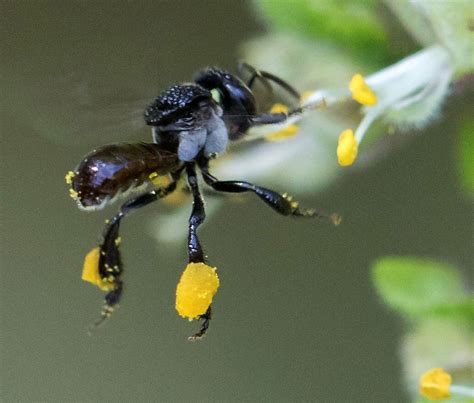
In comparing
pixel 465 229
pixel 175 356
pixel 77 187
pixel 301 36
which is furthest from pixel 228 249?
pixel 77 187

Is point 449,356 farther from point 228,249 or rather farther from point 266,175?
point 228,249

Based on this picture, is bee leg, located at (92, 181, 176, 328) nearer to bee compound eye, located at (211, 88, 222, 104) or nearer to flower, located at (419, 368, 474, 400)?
bee compound eye, located at (211, 88, 222, 104)

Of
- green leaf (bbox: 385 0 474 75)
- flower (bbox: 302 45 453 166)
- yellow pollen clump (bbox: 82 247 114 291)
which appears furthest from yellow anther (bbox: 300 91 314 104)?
yellow pollen clump (bbox: 82 247 114 291)

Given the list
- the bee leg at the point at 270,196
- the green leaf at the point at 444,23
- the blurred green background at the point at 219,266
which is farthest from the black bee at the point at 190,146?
the blurred green background at the point at 219,266

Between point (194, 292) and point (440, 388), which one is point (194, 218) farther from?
point (440, 388)

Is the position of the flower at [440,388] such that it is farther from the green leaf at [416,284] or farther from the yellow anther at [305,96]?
the yellow anther at [305,96]
